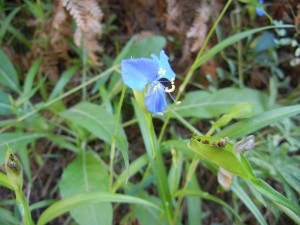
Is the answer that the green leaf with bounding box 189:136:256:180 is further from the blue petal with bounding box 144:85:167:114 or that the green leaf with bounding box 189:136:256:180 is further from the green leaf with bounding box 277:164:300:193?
the green leaf with bounding box 277:164:300:193

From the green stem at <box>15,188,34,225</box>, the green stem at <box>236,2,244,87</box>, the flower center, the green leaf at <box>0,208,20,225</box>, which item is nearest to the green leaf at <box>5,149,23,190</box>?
the green stem at <box>15,188,34,225</box>

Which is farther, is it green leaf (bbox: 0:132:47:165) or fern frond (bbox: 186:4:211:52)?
fern frond (bbox: 186:4:211:52)

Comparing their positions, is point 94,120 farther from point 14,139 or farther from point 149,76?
point 149,76

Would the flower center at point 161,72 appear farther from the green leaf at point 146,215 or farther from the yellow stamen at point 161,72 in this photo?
the green leaf at point 146,215

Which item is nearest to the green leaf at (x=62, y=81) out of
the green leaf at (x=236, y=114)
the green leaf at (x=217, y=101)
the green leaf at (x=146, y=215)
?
the green leaf at (x=217, y=101)

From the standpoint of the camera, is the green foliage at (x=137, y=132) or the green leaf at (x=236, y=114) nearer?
the green leaf at (x=236, y=114)

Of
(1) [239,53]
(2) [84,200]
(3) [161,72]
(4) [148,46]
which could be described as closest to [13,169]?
(2) [84,200]
